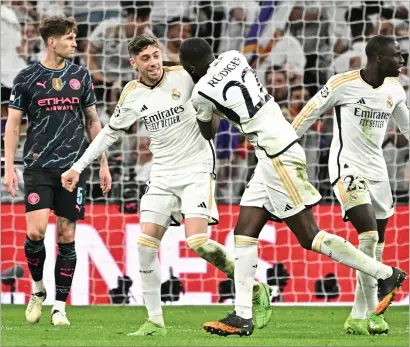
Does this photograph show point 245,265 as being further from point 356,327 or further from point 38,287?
point 38,287

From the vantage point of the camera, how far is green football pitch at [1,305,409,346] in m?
6.08

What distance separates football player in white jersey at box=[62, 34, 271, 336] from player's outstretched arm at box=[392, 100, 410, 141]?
1331 millimetres

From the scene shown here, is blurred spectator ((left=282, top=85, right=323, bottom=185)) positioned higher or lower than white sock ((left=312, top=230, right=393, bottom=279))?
higher

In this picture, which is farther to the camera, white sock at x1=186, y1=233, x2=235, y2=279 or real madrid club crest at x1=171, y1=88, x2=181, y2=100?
Result: real madrid club crest at x1=171, y1=88, x2=181, y2=100

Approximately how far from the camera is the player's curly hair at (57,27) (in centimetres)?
775

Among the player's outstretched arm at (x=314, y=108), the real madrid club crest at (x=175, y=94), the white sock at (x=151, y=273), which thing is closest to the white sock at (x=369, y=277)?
the player's outstretched arm at (x=314, y=108)

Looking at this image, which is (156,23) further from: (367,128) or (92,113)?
(367,128)

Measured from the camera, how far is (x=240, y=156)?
11.0 m

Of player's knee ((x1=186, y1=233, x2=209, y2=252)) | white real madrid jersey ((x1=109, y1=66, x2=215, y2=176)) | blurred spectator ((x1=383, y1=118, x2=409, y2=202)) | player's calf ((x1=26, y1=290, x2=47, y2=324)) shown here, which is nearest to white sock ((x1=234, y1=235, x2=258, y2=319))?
player's knee ((x1=186, y1=233, x2=209, y2=252))

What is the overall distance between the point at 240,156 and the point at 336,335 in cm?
447

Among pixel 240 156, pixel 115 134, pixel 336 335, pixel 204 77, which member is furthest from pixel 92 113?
pixel 240 156

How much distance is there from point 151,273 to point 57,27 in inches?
81.0

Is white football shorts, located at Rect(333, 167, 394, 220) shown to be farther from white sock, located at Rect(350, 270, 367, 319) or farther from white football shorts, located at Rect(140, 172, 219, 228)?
white football shorts, located at Rect(140, 172, 219, 228)

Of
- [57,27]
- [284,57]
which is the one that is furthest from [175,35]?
[57,27]
